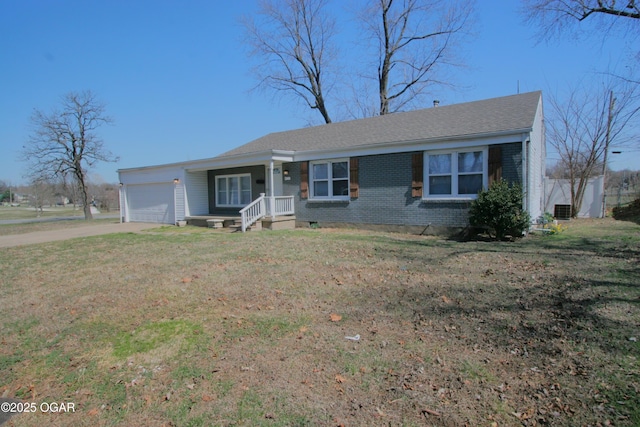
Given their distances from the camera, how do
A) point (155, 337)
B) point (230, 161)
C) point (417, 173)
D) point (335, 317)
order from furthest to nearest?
point (230, 161) < point (417, 173) < point (335, 317) < point (155, 337)

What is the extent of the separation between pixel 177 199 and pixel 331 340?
1608cm

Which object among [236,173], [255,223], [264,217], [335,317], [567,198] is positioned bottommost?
[335,317]

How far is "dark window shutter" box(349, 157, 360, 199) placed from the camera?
13891mm

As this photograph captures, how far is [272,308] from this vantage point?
5.28 m

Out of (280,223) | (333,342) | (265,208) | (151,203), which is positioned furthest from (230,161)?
(333,342)

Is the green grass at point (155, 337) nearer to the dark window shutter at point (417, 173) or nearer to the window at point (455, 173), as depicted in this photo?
the dark window shutter at point (417, 173)

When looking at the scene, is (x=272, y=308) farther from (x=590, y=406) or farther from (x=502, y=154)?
(x=502, y=154)

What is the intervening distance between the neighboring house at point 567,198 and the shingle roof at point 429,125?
692cm

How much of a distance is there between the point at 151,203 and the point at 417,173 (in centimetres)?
1429

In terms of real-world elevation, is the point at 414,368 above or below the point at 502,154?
below

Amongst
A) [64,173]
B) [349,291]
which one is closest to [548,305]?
[349,291]

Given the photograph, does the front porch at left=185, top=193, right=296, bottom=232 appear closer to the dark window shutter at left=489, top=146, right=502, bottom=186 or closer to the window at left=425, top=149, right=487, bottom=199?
the window at left=425, top=149, right=487, bottom=199

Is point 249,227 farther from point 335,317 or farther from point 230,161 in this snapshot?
point 335,317

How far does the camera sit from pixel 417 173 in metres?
12.5
